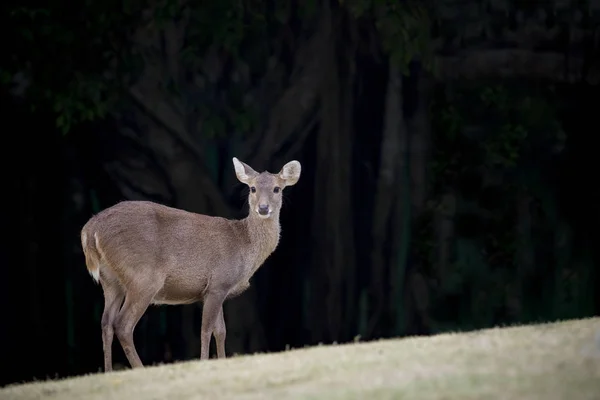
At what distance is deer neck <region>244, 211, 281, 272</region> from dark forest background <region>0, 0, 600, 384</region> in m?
3.70

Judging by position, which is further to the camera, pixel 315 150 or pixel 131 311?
pixel 315 150

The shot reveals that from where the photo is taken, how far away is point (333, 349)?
35.0 feet

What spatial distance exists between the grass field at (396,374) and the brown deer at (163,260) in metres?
1.52

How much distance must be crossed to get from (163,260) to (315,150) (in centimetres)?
617

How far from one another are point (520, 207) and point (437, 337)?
862cm

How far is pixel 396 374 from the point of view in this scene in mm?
8922

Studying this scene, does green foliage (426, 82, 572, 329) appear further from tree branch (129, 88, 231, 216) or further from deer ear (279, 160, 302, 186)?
deer ear (279, 160, 302, 186)

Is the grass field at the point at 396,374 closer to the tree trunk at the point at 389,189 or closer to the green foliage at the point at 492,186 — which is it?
the tree trunk at the point at 389,189

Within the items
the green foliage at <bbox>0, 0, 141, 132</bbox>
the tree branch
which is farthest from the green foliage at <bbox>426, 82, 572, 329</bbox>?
the green foliage at <bbox>0, 0, 141, 132</bbox>

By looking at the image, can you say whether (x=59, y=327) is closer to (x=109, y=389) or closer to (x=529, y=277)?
(x=529, y=277)

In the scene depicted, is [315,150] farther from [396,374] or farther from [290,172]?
[396,374]

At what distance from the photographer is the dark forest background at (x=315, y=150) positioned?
55.0 feet

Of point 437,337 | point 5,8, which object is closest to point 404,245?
point 5,8

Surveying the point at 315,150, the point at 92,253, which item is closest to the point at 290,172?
the point at 92,253
